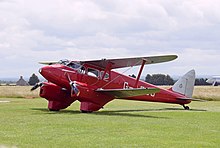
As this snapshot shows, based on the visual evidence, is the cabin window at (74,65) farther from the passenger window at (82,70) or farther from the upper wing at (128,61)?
the upper wing at (128,61)

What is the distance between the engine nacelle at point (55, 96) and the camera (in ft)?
84.2

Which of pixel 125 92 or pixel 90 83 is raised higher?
pixel 90 83

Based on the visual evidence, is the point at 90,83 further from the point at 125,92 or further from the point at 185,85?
the point at 185,85

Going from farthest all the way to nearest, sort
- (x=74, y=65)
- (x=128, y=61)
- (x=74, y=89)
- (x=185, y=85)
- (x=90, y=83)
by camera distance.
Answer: (x=185, y=85)
(x=128, y=61)
(x=90, y=83)
(x=74, y=65)
(x=74, y=89)

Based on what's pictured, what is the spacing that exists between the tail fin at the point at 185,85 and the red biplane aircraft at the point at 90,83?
4.29m

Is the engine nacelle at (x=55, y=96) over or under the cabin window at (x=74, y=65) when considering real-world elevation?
under

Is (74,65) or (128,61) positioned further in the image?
(128,61)

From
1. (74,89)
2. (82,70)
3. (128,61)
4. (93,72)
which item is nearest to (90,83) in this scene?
(82,70)

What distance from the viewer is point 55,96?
25828mm

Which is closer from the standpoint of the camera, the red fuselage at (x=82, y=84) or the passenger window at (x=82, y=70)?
the red fuselage at (x=82, y=84)

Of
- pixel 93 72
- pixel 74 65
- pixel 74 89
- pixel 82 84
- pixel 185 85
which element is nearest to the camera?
pixel 74 89

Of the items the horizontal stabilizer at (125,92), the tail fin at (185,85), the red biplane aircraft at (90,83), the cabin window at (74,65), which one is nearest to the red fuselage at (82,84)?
the red biplane aircraft at (90,83)

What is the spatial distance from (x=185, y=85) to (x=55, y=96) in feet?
32.9

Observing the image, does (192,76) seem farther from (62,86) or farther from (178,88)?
(62,86)
